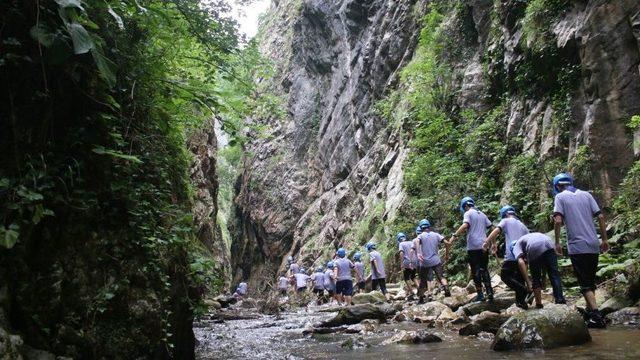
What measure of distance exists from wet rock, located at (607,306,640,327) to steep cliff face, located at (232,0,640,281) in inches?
159

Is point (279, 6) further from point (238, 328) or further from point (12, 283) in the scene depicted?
point (12, 283)

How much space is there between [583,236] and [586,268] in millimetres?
411

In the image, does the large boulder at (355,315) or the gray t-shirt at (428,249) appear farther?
the gray t-shirt at (428,249)

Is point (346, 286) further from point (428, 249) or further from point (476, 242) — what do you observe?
point (476, 242)

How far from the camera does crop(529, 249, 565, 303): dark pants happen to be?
6.90m

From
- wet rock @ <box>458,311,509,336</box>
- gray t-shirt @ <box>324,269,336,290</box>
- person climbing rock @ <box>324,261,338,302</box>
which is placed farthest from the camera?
gray t-shirt @ <box>324,269,336,290</box>

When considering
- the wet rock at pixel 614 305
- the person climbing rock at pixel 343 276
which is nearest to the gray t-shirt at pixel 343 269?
the person climbing rock at pixel 343 276

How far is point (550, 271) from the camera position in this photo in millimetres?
7000

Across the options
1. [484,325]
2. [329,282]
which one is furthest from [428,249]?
[329,282]

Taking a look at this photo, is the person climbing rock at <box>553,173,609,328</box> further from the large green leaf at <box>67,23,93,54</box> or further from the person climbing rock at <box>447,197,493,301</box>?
the large green leaf at <box>67,23,93,54</box>

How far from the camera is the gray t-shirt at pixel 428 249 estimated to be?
11.7 m

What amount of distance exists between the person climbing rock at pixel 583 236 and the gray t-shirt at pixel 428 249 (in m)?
5.39

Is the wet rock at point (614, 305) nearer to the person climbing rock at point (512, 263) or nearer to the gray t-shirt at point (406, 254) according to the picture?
the person climbing rock at point (512, 263)

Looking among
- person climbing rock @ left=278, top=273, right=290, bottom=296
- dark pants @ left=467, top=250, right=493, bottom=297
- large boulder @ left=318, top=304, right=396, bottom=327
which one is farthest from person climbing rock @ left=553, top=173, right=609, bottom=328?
person climbing rock @ left=278, top=273, right=290, bottom=296
